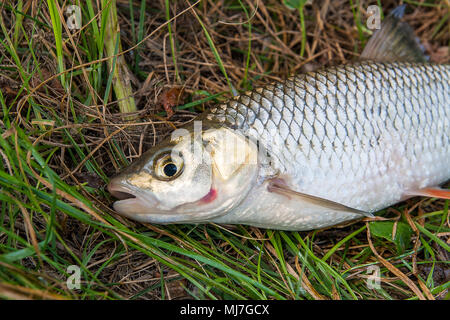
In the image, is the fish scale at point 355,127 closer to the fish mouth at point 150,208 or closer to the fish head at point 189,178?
the fish head at point 189,178

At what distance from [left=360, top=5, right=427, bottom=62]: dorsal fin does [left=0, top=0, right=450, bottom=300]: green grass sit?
105 cm

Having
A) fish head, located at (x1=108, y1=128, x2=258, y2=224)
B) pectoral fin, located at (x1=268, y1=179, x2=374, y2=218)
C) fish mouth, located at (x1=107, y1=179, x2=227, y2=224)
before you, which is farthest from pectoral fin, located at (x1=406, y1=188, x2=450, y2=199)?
fish mouth, located at (x1=107, y1=179, x2=227, y2=224)

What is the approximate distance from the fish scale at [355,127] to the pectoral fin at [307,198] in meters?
0.07

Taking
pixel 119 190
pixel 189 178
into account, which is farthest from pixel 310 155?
pixel 119 190

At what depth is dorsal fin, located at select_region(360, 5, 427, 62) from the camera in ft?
9.13

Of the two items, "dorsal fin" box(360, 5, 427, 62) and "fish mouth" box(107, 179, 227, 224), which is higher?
"dorsal fin" box(360, 5, 427, 62)

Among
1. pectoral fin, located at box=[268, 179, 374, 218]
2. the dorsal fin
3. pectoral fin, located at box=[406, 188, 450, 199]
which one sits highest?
the dorsal fin

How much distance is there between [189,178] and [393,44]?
183 centimetres

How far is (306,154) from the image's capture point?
219 cm

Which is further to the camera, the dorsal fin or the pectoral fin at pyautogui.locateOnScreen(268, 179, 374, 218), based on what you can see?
the dorsal fin

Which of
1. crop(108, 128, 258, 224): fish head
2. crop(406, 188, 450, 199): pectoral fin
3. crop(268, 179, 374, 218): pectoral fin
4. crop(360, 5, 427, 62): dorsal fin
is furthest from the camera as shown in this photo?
crop(360, 5, 427, 62): dorsal fin

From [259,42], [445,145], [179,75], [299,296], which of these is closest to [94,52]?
[179,75]

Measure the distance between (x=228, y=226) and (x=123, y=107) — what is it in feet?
3.38

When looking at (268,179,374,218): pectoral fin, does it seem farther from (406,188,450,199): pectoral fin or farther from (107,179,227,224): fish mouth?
(406,188,450,199): pectoral fin
